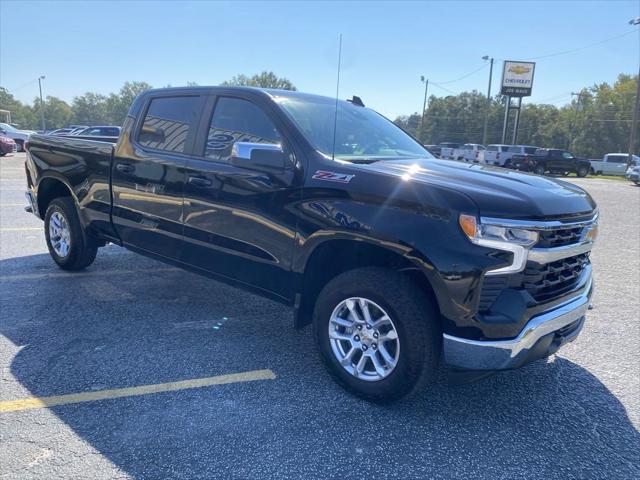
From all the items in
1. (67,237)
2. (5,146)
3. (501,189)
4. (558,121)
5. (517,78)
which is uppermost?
(517,78)

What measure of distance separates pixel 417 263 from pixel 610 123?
265 ft

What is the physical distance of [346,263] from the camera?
3.36 m

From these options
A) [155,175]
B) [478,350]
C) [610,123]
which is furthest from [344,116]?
[610,123]

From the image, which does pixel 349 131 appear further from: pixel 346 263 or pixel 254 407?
pixel 254 407

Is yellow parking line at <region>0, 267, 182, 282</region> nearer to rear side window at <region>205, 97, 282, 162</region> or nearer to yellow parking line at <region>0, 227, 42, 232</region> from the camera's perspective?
rear side window at <region>205, 97, 282, 162</region>

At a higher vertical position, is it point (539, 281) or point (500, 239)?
point (500, 239)

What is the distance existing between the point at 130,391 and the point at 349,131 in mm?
2429

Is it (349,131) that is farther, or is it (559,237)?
(349,131)

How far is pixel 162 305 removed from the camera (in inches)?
183

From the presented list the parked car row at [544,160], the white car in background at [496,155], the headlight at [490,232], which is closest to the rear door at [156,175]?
the headlight at [490,232]

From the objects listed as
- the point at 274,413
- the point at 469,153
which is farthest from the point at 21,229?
the point at 469,153

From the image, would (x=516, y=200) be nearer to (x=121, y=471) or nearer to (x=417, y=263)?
(x=417, y=263)

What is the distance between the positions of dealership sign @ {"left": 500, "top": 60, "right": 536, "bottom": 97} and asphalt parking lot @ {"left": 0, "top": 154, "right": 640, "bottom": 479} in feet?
170

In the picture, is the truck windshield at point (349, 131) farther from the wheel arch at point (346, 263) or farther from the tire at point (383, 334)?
the tire at point (383, 334)
